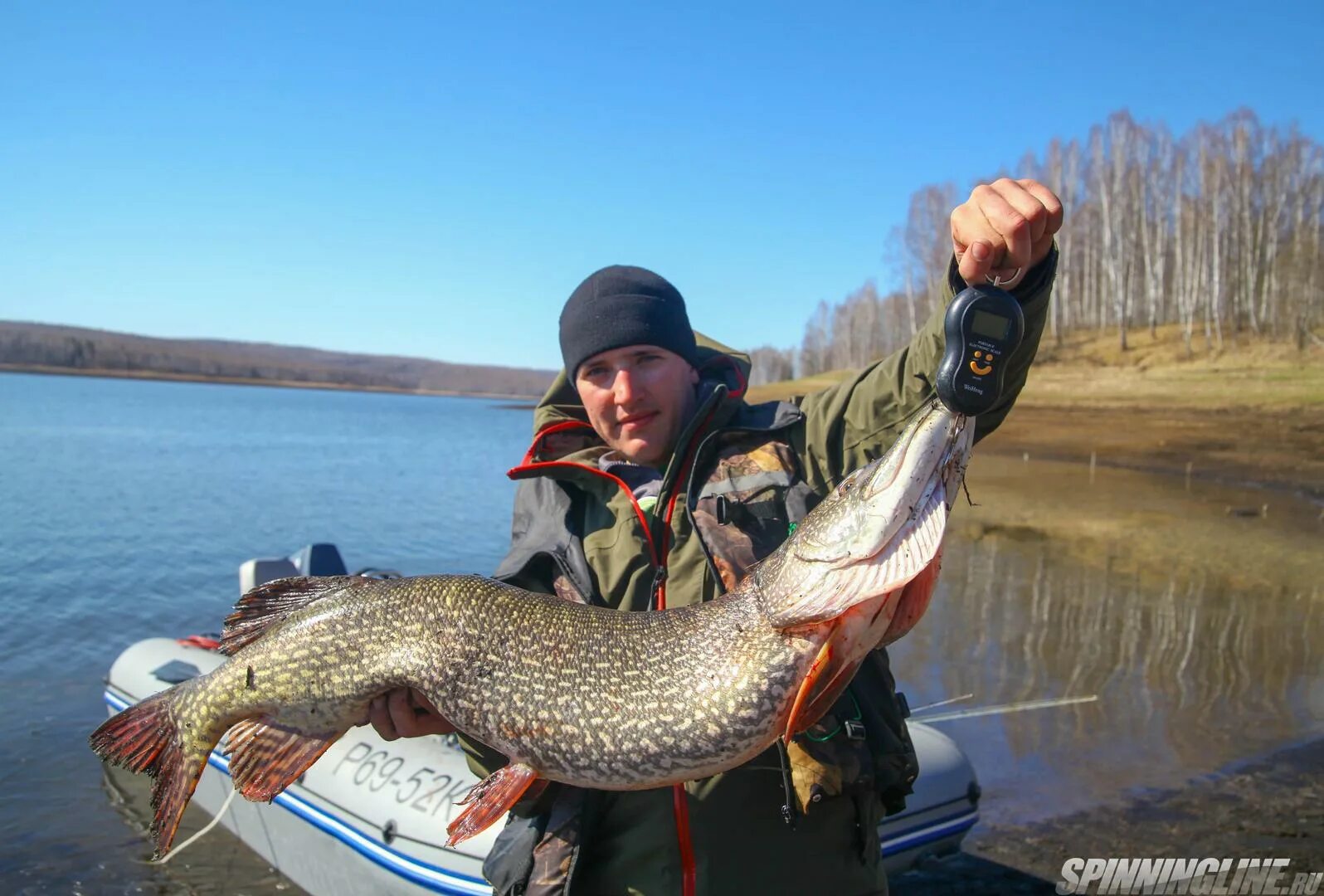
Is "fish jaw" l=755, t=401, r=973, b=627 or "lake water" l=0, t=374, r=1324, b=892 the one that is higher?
"fish jaw" l=755, t=401, r=973, b=627

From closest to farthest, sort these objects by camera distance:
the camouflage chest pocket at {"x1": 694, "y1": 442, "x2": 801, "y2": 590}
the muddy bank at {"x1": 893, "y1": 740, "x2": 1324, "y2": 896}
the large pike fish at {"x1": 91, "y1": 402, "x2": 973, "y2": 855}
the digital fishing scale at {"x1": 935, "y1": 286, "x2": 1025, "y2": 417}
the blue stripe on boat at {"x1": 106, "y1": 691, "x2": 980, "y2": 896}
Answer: the digital fishing scale at {"x1": 935, "y1": 286, "x2": 1025, "y2": 417} → the large pike fish at {"x1": 91, "y1": 402, "x2": 973, "y2": 855} → the camouflage chest pocket at {"x1": 694, "y1": 442, "x2": 801, "y2": 590} → the blue stripe on boat at {"x1": 106, "y1": 691, "x2": 980, "y2": 896} → the muddy bank at {"x1": 893, "y1": 740, "x2": 1324, "y2": 896}

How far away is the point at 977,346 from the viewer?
2109mm

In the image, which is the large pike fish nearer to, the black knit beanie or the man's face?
the man's face

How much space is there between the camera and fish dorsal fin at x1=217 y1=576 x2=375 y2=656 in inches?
116

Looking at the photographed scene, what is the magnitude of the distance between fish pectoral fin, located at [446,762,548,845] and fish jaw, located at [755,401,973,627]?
0.88m

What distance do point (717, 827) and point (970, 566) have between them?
11631mm

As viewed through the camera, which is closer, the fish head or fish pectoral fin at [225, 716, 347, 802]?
the fish head

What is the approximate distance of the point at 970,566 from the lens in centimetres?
1320

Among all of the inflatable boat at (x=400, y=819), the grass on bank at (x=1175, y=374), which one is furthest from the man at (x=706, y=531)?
the grass on bank at (x=1175, y=374)

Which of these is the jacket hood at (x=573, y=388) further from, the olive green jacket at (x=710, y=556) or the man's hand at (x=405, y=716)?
the man's hand at (x=405, y=716)

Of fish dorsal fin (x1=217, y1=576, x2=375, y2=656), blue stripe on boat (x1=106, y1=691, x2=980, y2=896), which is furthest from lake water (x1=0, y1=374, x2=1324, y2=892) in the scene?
fish dorsal fin (x1=217, y1=576, x2=375, y2=656)

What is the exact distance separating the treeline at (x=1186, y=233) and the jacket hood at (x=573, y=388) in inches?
1400

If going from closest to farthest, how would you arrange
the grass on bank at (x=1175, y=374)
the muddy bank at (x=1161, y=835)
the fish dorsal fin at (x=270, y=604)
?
the fish dorsal fin at (x=270, y=604), the muddy bank at (x=1161, y=835), the grass on bank at (x=1175, y=374)

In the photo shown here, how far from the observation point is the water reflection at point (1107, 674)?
6.64 m
